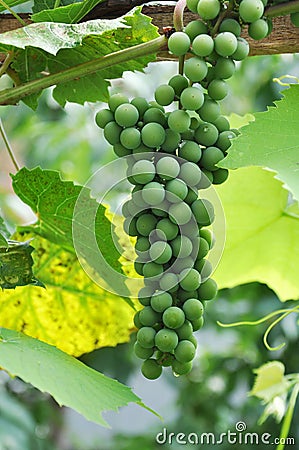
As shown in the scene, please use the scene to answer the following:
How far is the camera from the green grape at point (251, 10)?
1.33 ft

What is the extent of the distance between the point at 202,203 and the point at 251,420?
1293 mm

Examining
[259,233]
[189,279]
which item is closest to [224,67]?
[189,279]

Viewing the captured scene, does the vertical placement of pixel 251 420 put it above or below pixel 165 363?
below

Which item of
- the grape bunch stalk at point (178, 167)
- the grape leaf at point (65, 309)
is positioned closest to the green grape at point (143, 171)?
the grape bunch stalk at point (178, 167)

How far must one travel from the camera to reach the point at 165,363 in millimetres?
436

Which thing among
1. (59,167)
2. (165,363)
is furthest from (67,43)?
(59,167)

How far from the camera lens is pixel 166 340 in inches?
16.2

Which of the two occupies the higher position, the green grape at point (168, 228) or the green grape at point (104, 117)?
the green grape at point (104, 117)

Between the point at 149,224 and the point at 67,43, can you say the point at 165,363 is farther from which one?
the point at 67,43

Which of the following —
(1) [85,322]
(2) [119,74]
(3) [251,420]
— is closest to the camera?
(2) [119,74]

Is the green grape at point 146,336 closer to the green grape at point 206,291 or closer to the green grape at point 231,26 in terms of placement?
the green grape at point 206,291

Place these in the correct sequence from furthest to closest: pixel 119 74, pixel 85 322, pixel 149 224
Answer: pixel 85 322 → pixel 119 74 → pixel 149 224

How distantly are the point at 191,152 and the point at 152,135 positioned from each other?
26 millimetres

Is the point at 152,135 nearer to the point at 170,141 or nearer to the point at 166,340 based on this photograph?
the point at 170,141
